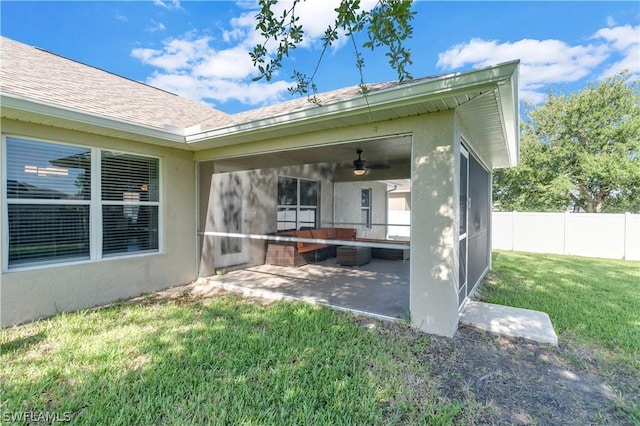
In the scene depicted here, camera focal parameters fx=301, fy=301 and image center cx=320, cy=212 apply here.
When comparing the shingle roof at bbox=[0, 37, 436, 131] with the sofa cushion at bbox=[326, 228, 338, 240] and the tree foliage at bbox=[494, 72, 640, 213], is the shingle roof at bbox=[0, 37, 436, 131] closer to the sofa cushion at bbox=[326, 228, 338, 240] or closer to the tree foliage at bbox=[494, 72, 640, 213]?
the sofa cushion at bbox=[326, 228, 338, 240]

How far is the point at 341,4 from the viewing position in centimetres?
224

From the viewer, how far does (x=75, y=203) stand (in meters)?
4.62

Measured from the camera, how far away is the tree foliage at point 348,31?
223 centimetres

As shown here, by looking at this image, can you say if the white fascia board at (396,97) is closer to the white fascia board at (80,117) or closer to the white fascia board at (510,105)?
the white fascia board at (510,105)

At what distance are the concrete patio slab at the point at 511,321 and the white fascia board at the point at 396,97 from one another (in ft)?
10.0

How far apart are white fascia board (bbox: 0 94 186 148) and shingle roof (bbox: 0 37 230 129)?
11 centimetres

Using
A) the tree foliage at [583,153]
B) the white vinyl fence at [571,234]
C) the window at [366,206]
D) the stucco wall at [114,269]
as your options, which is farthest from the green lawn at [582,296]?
the tree foliage at [583,153]

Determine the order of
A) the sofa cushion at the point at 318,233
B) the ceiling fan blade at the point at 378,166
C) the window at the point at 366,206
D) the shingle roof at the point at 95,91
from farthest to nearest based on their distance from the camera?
the window at the point at 366,206 → the sofa cushion at the point at 318,233 → the ceiling fan blade at the point at 378,166 → the shingle roof at the point at 95,91

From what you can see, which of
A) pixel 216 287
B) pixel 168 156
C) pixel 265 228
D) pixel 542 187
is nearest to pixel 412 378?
pixel 216 287

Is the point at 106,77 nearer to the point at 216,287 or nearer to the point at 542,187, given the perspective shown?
the point at 216,287

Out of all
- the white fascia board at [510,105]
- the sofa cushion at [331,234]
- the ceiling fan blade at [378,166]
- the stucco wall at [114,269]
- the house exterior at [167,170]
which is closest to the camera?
the white fascia board at [510,105]

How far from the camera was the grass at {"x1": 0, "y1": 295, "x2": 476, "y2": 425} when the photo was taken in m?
2.35

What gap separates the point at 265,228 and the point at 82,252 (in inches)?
166

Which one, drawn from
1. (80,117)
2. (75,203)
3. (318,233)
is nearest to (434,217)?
(80,117)
